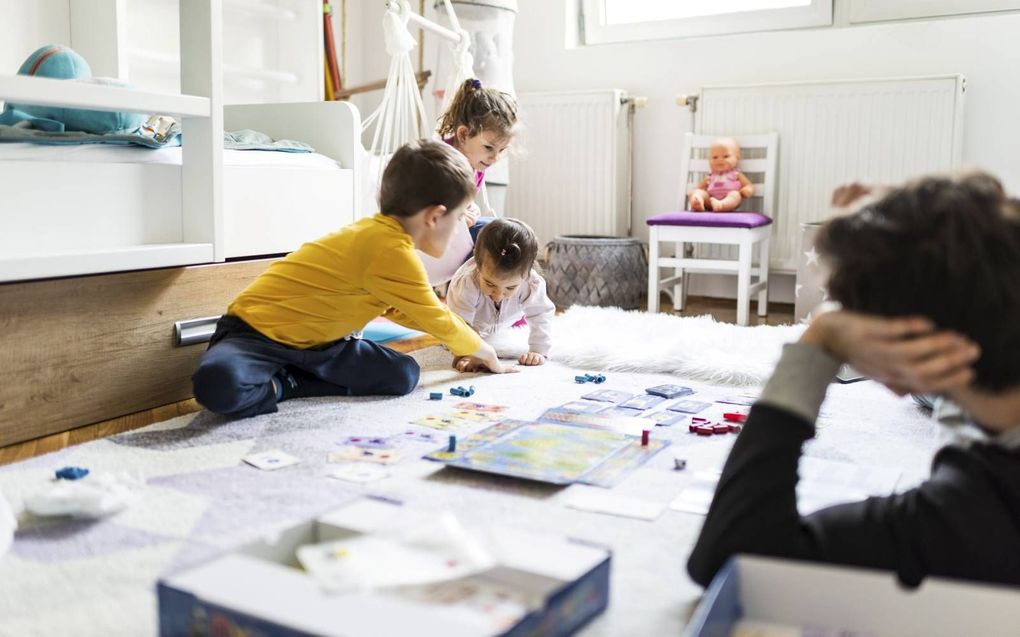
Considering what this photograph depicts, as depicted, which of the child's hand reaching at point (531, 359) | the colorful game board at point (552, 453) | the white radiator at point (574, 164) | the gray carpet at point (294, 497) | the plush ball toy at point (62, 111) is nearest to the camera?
the gray carpet at point (294, 497)

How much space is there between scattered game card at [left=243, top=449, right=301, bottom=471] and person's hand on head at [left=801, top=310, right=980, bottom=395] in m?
0.86

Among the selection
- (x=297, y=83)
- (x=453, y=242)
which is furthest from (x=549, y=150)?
(x=453, y=242)

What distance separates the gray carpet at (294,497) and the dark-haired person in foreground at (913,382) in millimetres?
171

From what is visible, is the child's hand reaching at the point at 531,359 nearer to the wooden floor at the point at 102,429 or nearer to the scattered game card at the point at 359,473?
the wooden floor at the point at 102,429

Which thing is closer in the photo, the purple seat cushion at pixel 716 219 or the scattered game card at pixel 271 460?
the scattered game card at pixel 271 460

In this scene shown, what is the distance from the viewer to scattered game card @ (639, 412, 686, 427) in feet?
5.31

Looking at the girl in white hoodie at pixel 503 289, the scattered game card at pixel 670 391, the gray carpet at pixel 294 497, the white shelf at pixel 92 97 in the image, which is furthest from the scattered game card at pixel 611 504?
the white shelf at pixel 92 97

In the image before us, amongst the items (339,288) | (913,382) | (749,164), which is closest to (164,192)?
(339,288)

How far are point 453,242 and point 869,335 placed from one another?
1.62m

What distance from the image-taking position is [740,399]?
1.83m

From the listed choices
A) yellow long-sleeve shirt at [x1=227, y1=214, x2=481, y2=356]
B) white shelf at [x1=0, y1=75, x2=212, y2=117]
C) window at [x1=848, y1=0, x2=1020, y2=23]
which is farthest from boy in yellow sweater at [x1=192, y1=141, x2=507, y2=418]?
window at [x1=848, y1=0, x2=1020, y2=23]

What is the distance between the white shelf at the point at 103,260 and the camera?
1.42 metres

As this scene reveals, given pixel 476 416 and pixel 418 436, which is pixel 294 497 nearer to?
pixel 418 436

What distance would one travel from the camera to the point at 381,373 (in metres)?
1.82
